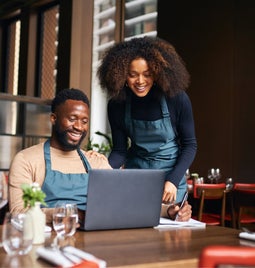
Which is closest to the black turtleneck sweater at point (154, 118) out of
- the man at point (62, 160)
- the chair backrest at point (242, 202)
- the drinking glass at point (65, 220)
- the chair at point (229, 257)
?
the man at point (62, 160)

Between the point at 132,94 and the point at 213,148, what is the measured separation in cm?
400

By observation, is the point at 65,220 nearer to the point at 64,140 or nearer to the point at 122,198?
the point at 122,198

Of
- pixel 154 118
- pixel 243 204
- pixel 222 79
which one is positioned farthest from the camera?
pixel 222 79

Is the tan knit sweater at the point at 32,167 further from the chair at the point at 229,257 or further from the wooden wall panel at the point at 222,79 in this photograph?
the wooden wall panel at the point at 222,79

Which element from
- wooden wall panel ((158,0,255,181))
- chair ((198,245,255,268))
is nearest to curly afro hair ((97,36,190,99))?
chair ((198,245,255,268))

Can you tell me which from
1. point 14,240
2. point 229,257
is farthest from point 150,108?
point 229,257

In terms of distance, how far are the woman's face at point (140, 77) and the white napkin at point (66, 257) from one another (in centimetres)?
109

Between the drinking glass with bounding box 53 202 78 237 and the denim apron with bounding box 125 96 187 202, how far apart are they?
0.92 m

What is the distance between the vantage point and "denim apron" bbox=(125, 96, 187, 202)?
230 cm

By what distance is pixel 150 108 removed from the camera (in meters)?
2.33

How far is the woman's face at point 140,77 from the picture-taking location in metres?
2.12

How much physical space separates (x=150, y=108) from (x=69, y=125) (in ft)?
1.60

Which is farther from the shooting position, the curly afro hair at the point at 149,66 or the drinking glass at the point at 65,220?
the curly afro hair at the point at 149,66

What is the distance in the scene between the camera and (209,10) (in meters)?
6.35
